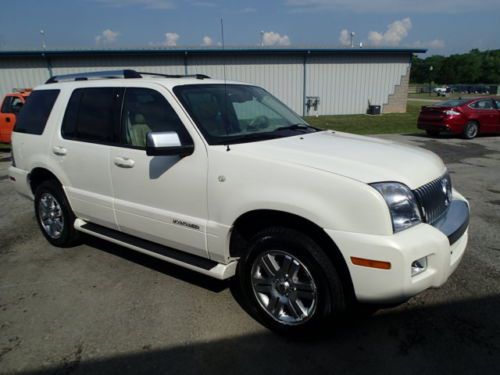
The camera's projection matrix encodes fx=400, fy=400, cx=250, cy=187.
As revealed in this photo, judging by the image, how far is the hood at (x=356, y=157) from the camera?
2717mm

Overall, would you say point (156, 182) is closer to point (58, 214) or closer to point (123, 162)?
point (123, 162)

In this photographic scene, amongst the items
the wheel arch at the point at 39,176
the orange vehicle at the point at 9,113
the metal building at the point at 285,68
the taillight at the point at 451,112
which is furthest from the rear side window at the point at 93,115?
the metal building at the point at 285,68

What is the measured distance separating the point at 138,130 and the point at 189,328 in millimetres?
1824

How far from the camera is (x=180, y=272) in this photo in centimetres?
415

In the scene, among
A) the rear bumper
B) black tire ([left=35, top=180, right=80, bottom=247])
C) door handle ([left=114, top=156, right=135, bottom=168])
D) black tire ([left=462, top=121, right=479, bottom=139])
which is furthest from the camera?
black tire ([left=462, top=121, right=479, bottom=139])

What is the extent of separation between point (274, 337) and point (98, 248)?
108 inches

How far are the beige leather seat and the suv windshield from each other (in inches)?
18.2

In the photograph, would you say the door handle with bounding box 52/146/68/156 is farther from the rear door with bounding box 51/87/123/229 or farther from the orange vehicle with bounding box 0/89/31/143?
the orange vehicle with bounding box 0/89/31/143

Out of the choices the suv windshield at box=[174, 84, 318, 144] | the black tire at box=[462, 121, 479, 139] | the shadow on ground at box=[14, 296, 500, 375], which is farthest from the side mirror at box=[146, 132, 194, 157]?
the black tire at box=[462, 121, 479, 139]

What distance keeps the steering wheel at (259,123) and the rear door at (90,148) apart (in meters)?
1.30

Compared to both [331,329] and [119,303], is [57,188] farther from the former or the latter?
[331,329]

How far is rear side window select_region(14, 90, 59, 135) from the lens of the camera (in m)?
4.68

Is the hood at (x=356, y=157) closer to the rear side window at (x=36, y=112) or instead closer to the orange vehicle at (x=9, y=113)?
the rear side window at (x=36, y=112)

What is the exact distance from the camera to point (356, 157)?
9.66 feet
